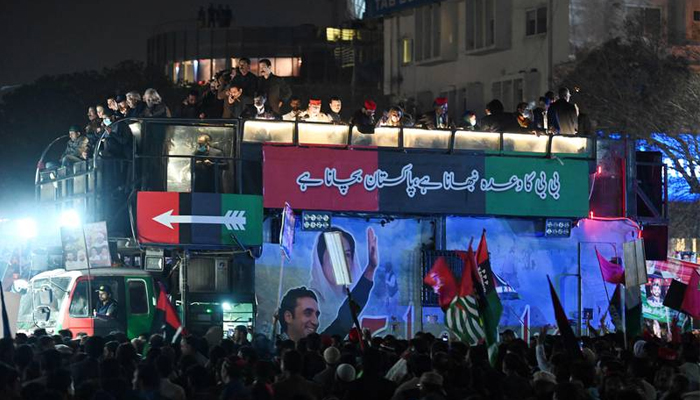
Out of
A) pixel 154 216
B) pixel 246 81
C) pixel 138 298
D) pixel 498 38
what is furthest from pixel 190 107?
pixel 498 38

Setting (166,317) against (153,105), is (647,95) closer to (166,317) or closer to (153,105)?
(153,105)

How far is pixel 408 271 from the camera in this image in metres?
23.9

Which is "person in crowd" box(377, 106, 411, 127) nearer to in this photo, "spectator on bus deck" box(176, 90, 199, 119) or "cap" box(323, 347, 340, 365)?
"spectator on bus deck" box(176, 90, 199, 119)

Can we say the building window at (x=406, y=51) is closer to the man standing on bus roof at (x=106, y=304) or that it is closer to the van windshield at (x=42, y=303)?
the van windshield at (x=42, y=303)

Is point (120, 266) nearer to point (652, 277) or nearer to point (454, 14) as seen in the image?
point (652, 277)

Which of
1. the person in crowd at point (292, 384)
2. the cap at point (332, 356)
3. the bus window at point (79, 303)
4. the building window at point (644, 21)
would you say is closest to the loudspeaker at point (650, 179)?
the bus window at point (79, 303)

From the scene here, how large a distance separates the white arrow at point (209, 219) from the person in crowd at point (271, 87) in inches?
90.5

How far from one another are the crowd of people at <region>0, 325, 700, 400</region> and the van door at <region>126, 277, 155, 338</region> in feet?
16.3

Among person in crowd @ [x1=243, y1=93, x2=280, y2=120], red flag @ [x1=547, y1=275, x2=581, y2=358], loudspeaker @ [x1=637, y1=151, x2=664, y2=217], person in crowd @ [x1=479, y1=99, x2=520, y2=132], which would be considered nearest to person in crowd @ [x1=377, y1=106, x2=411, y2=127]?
person in crowd @ [x1=479, y1=99, x2=520, y2=132]

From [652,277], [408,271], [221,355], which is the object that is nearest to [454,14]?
[652,277]

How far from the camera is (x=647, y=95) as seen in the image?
43.2 meters

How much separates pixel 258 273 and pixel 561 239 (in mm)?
5775

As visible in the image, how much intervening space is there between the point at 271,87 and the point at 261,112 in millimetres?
887

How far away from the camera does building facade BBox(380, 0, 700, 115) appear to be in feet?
161
